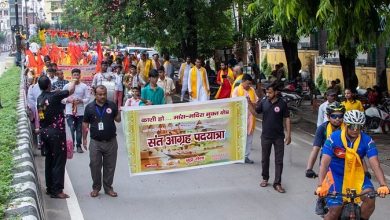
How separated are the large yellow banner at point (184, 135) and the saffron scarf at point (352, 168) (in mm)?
3689

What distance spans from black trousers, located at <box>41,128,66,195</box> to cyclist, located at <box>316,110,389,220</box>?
4001 mm

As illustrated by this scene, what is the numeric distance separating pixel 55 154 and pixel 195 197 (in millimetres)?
1998

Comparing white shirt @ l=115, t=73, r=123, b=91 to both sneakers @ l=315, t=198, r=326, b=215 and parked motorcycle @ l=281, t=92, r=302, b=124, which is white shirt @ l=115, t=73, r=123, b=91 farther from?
sneakers @ l=315, t=198, r=326, b=215

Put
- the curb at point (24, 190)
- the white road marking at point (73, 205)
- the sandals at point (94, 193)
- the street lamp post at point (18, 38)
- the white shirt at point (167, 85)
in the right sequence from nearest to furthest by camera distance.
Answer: the curb at point (24, 190), the white road marking at point (73, 205), the sandals at point (94, 193), the white shirt at point (167, 85), the street lamp post at point (18, 38)

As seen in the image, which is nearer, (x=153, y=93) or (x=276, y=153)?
(x=276, y=153)

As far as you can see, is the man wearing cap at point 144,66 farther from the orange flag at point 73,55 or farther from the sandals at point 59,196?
the sandals at point 59,196

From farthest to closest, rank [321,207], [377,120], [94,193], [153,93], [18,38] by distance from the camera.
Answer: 1. [18,38]
2. [377,120]
3. [153,93]
4. [94,193]
5. [321,207]

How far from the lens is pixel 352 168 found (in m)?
5.75

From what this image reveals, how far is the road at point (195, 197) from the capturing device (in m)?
7.93

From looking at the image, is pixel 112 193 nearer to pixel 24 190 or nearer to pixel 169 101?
pixel 24 190

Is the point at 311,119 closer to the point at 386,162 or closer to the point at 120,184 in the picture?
the point at 386,162

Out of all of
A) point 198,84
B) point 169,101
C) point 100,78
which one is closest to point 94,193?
point 169,101

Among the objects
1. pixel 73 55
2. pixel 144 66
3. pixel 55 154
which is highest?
pixel 73 55

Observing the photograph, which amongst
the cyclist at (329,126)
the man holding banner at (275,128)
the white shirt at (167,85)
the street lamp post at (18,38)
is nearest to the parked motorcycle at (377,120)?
the white shirt at (167,85)
